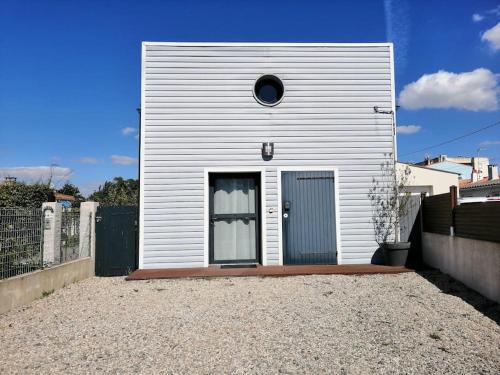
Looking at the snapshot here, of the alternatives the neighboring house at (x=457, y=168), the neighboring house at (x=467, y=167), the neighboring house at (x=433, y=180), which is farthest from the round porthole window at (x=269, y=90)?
the neighboring house at (x=457, y=168)

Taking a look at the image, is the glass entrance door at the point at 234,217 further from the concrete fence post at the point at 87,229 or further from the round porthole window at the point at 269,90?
the concrete fence post at the point at 87,229

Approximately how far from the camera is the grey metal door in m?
7.71

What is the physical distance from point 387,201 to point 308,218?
5.52 ft

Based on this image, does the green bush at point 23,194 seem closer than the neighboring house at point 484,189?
Yes

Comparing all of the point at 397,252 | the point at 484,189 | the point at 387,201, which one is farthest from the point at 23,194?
the point at 484,189

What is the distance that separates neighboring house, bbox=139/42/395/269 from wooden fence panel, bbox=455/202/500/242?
1996mm

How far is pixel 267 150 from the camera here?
7.68 metres

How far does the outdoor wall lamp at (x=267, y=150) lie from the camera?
25.2ft

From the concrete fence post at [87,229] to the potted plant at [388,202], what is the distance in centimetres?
562

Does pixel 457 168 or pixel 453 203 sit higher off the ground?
pixel 457 168

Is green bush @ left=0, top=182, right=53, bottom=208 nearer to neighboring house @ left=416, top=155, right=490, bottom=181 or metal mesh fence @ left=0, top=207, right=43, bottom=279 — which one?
metal mesh fence @ left=0, top=207, right=43, bottom=279

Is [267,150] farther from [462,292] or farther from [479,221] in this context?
[462,292]

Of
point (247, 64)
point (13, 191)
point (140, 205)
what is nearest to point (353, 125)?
point (247, 64)

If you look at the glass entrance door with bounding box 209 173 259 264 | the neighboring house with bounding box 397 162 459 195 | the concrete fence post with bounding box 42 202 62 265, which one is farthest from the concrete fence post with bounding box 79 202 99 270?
the neighboring house with bounding box 397 162 459 195
